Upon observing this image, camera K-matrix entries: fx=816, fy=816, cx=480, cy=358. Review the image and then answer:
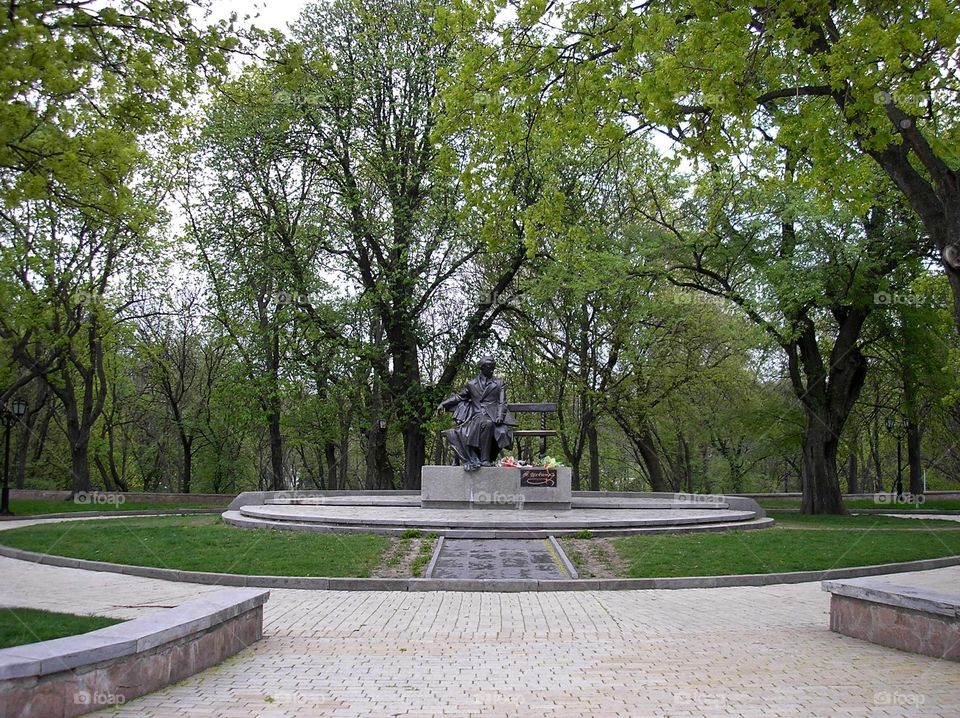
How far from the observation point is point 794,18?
28.4 feet

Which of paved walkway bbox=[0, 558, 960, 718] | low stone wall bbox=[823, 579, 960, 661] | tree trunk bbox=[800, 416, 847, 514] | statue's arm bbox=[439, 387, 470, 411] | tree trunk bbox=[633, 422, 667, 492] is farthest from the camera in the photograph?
tree trunk bbox=[633, 422, 667, 492]

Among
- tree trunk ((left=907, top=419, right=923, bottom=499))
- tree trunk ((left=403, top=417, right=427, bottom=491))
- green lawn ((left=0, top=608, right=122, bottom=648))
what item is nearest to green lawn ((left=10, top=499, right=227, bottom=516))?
tree trunk ((left=403, top=417, right=427, bottom=491))

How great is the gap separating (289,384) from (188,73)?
52.9 ft

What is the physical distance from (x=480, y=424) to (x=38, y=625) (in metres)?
12.9

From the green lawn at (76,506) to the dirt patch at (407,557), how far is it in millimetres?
13838

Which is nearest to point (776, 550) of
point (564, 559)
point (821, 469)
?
point (564, 559)

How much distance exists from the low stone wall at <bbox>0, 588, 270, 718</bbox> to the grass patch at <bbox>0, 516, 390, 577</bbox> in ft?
16.1

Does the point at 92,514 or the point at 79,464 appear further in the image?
the point at 79,464

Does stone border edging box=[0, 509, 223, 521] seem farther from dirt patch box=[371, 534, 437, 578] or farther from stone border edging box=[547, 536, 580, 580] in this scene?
stone border edging box=[547, 536, 580, 580]

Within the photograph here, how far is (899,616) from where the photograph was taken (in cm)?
705

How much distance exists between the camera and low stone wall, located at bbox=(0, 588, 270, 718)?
4430 mm

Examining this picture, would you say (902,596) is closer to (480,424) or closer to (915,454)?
(480,424)

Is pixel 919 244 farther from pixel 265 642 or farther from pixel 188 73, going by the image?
pixel 265 642

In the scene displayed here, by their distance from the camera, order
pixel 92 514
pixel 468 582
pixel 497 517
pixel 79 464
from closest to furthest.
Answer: pixel 468 582 < pixel 497 517 < pixel 92 514 < pixel 79 464
